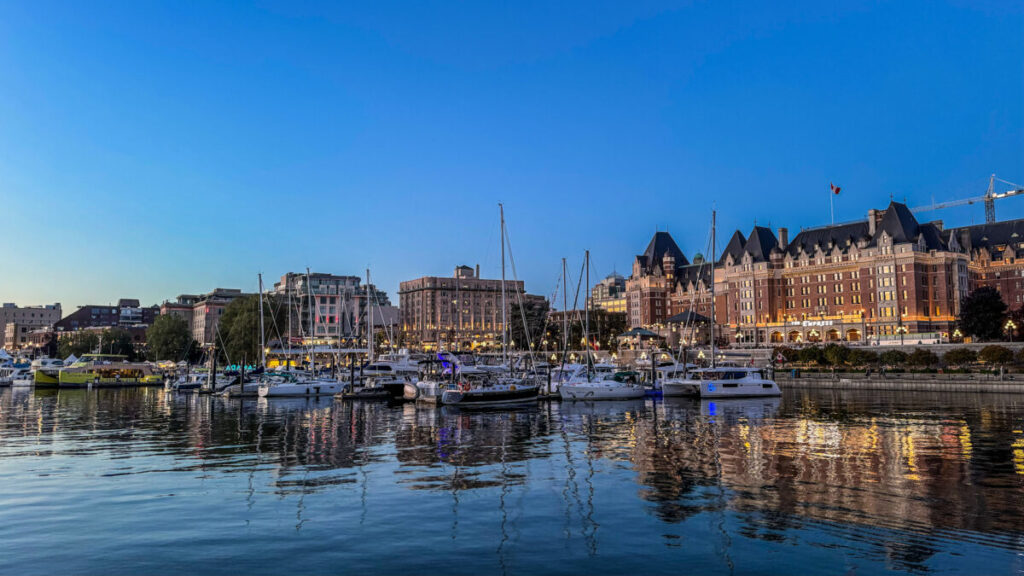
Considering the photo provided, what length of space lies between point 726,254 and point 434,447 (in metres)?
151

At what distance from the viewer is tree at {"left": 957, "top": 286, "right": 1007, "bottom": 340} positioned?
105m

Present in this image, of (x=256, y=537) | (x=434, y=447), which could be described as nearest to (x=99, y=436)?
(x=434, y=447)

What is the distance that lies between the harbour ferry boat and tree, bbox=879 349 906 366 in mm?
105605

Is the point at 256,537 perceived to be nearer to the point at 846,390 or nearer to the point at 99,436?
the point at 99,436

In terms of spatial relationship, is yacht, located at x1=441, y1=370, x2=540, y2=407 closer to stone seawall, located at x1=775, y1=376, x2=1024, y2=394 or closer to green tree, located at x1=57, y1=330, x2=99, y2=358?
stone seawall, located at x1=775, y1=376, x2=1024, y2=394

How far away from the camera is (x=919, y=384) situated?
79.7m

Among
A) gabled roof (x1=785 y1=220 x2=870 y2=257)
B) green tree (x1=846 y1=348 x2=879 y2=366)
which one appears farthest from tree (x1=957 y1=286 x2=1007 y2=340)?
gabled roof (x1=785 y1=220 x2=870 y2=257)

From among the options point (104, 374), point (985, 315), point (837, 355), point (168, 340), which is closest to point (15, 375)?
point (104, 374)

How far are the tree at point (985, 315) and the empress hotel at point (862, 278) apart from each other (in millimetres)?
10030

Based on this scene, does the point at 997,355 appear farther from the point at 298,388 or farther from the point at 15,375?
the point at 15,375

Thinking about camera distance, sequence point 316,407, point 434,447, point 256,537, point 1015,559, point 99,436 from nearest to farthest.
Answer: point 1015,559 < point 256,537 < point 434,447 < point 99,436 < point 316,407

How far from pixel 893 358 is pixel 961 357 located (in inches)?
323

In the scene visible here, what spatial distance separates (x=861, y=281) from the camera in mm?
140375

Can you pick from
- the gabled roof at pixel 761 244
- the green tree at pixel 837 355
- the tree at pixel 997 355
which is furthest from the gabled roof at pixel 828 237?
the tree at pixel 997 355
